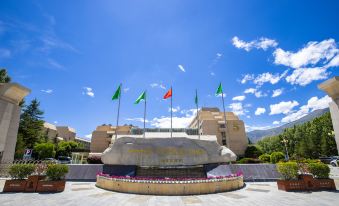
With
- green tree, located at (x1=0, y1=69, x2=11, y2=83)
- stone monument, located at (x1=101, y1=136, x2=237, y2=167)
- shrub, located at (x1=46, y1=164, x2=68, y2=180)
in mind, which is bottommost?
shrub, located at (x1=46, y1=164, x2=68, y2=180)

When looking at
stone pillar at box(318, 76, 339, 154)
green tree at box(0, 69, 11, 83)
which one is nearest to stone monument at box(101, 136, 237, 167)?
stone pillar at box(318, 76, 339, 154)

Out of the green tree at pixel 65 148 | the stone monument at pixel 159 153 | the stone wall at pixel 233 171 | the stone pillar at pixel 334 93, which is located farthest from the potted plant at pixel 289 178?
the green tree at pixel 65 148

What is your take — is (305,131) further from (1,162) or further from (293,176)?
(1,162)

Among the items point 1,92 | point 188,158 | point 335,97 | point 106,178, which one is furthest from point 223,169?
point 1,92

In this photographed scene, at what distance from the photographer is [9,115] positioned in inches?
961

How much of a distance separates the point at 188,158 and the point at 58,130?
95.7 m

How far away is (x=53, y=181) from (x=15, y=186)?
2.54 m

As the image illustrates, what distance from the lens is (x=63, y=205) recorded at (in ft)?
33.2

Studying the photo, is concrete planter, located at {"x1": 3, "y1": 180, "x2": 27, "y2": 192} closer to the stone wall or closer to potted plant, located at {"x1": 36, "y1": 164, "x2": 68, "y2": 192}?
potted plant, located at {"x1": 36, "y1": 164, "x2": 68, "y2": 192}

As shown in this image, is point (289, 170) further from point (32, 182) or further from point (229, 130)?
point (229, 130)

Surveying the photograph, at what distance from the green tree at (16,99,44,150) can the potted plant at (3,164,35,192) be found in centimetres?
3300

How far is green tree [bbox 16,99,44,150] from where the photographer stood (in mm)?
48031

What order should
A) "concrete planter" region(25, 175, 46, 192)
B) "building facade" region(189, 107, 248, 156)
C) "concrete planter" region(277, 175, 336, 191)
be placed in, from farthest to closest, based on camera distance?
"building facade" region(189, 107, 248, 156) < "concrete planter" region(277, 175, 336, 191) < "concrete planter" region(25, 175, 46, 192)

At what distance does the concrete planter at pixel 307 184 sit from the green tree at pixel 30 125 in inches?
1901
